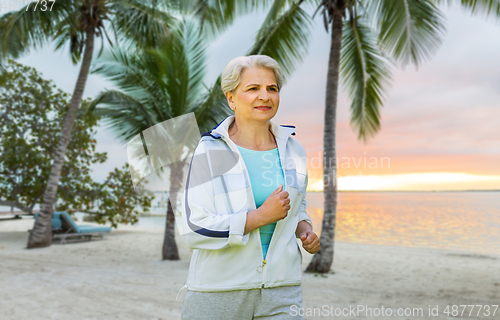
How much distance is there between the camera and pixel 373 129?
10.6m

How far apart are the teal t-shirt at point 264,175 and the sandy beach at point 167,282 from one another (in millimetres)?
3525

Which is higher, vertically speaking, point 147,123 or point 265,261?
point 147,123

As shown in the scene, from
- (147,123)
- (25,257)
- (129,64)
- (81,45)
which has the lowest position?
(25,257)

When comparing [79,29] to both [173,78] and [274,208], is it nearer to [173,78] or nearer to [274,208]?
[173,78]

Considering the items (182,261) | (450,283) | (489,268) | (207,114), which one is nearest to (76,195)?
(182,261)

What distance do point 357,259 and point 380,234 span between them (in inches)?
333

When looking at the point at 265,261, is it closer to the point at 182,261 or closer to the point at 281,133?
the point at 281,133

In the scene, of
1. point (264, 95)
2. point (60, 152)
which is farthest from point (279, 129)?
point (60, 152)

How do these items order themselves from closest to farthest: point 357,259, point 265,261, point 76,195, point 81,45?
point 265,261 → point 357,259 → point 81,45 → point 76,195

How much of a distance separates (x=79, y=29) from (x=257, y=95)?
1156 centimetres

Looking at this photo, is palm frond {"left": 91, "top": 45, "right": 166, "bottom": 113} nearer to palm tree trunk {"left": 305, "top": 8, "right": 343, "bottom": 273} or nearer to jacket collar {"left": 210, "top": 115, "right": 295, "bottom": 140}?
palm tree trunk {"left": 305, "top": 8, "right": 343, "bottom": 273}

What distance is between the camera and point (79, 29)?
11141 mm

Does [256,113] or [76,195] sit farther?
[76,195]

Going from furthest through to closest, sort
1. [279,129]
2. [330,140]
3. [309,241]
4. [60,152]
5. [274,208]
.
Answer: [60,152] → [330,140] → [279,129] → [309,241] → [274,208]
